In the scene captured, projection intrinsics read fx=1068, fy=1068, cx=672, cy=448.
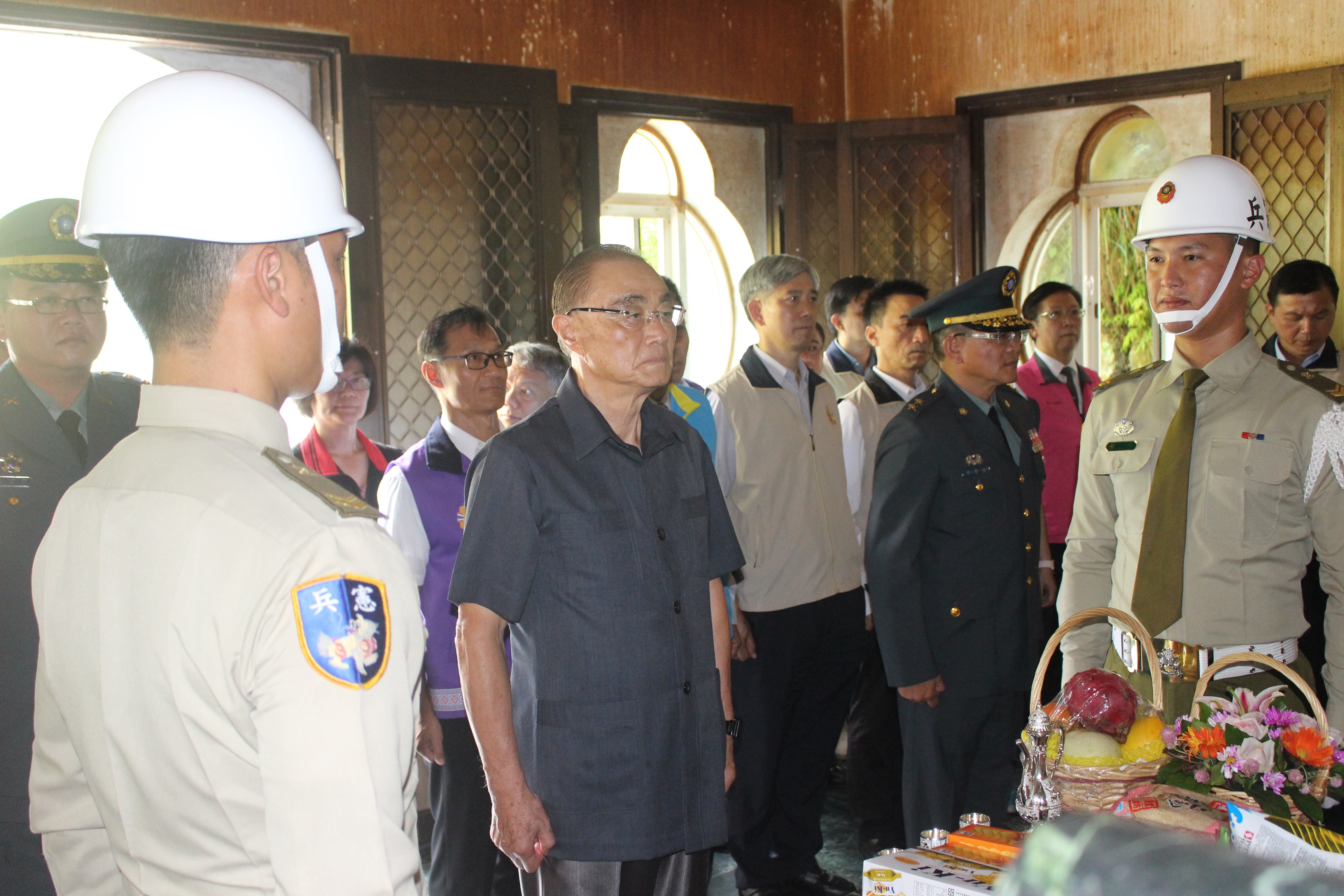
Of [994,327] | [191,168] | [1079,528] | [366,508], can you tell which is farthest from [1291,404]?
[191,168]

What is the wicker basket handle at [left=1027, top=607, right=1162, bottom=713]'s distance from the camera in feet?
5.80

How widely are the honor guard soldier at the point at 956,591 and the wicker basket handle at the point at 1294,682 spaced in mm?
1048

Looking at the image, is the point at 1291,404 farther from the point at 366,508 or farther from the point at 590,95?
the point at 590,95

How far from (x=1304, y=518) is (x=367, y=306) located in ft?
11.4

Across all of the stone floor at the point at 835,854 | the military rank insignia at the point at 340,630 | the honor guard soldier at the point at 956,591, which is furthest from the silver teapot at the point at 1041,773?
the stone floor at the point at 835,854

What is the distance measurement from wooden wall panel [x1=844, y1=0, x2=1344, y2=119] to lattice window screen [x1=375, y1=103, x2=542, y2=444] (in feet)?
7.54

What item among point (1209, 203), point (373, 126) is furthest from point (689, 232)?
point (1209, 203)

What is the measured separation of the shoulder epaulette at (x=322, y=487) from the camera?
3.28ft

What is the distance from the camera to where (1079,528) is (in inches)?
98.3

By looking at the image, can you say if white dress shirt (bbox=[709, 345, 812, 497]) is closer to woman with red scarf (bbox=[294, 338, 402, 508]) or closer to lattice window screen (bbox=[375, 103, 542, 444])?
woman with red scarf (bbox=[294, 338, 402, 508])

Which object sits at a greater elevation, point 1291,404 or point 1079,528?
point 1291,404

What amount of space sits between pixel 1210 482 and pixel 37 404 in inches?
95.0

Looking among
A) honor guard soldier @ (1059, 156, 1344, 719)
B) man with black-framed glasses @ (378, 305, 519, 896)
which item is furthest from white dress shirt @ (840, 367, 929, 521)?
man with black-framed glasses @ (378, 305, 519, 896)

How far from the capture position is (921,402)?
118 inches
